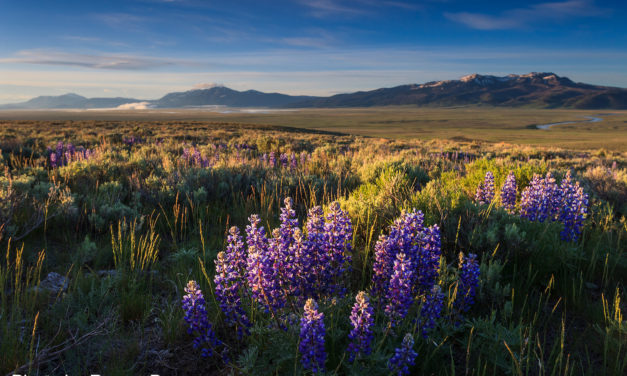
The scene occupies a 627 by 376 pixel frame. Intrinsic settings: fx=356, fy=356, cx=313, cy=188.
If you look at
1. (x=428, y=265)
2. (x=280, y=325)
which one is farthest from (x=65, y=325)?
(x=428, y=265)

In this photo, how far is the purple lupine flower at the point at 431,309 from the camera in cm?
207

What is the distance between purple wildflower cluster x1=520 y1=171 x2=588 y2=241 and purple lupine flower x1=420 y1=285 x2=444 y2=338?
86.5 inches

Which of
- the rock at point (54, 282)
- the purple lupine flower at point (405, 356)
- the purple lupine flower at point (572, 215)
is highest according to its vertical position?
the purple lupine flower at point (572, 215)

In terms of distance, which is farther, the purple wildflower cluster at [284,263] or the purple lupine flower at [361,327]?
the purple wildflower cluster at [284,263]

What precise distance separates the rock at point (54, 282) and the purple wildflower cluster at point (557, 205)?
4.45 m

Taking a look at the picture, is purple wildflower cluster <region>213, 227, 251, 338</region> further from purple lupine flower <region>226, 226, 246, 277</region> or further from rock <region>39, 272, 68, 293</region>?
rock <region>39, 272, 68, 293</region>

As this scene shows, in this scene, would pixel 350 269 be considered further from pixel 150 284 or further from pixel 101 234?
pixel 101 234

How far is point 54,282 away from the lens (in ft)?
9.81

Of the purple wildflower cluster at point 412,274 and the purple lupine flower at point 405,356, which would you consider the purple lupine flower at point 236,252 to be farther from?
the purple lupine flower at point 405,356

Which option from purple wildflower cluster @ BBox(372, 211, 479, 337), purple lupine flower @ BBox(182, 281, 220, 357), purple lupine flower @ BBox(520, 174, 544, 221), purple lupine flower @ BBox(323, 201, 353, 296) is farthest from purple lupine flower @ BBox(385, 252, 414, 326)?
purple lupine flower @ BBox(520, 174, 544, 221)

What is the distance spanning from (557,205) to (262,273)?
134 inches

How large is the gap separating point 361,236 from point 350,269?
972 mm

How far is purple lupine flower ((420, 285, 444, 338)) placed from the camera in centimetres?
207

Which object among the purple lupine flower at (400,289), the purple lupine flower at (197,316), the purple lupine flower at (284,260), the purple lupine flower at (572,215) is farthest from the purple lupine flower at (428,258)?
the purple lupine flower at (572,215)
